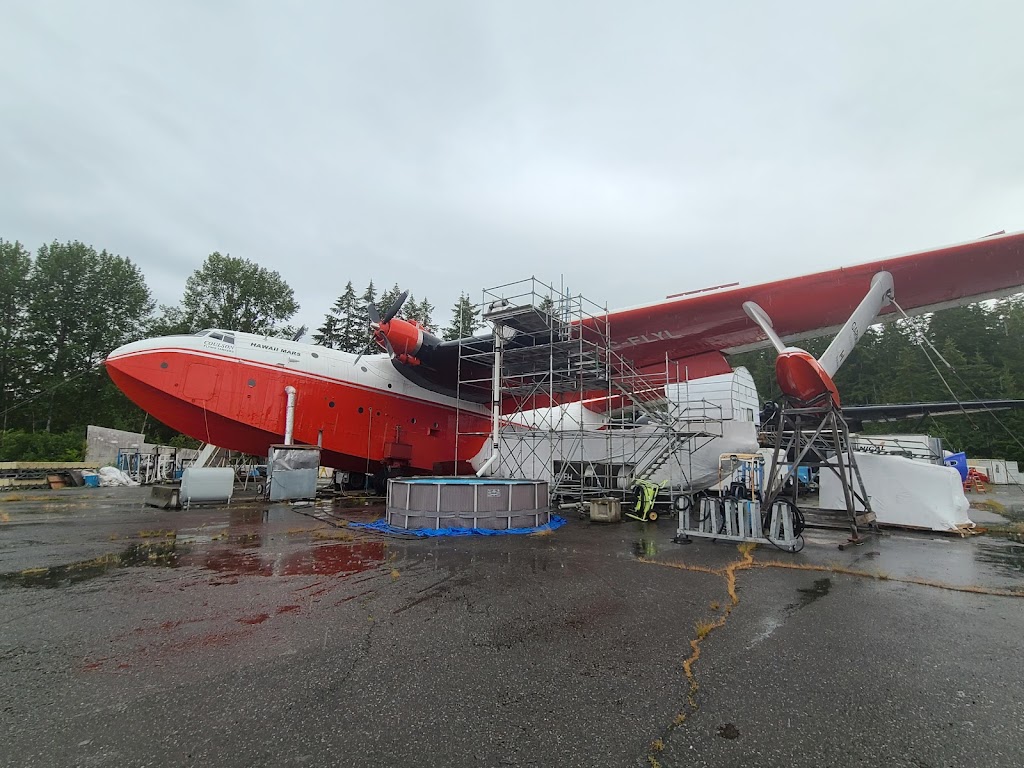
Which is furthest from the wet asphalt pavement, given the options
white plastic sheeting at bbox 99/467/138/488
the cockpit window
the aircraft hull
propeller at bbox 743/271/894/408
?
white plastic sheeting at bbox 99/467/138/488

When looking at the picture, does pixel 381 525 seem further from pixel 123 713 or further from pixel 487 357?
pixel 487 357

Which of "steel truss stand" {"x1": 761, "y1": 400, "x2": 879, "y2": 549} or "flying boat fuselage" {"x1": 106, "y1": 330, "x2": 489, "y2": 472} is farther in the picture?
"flying boat fuselage" {"x1": 106, "y1": 330, "x2": 489, "y2": 472}

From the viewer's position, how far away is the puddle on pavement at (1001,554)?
7371 mm

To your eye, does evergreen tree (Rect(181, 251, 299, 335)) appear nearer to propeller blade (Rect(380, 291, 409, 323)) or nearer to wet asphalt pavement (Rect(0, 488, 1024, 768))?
propeller blade (Rect(380, 291, 409, 323))

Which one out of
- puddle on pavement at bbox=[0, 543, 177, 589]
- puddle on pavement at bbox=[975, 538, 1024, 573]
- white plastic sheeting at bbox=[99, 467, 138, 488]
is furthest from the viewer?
white plastic sheeting at bbox=[99, 467, 138, 488]

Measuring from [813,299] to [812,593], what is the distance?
9.26 metres

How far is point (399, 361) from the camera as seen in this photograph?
54.0ft

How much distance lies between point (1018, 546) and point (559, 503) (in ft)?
32.0

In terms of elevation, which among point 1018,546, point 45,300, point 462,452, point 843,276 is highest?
point 45,300

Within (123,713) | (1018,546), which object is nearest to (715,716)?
(123,713)

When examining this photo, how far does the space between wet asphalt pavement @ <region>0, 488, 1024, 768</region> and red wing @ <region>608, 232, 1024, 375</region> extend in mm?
6936

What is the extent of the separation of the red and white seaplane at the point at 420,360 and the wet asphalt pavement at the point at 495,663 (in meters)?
6.14

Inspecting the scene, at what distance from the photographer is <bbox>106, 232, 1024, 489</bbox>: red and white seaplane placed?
10867mm

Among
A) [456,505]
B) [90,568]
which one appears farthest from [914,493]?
[90,568]
